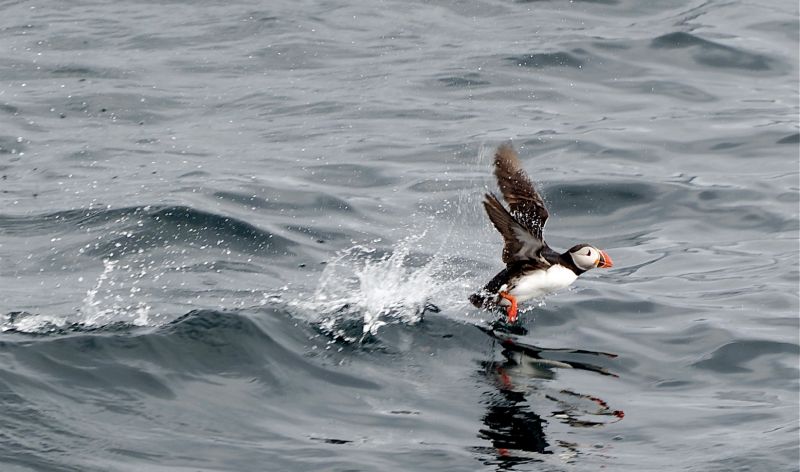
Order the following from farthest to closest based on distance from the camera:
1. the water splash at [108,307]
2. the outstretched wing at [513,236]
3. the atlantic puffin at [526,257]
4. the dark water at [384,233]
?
the atlantic puffin at [526,257] < the outstretched wing at [513,236] < the water splash at [108,307] < the dark water at [384,233]

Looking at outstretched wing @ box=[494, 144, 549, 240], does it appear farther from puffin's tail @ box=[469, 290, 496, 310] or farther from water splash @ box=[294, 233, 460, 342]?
water splash @ box=[294, 233, 460, 342]

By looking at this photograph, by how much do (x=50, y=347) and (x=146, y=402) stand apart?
948mm

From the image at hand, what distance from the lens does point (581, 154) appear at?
1448 cm

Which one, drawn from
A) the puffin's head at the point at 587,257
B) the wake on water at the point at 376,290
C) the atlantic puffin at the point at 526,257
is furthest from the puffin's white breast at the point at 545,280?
the wake on water at the point at 376,290

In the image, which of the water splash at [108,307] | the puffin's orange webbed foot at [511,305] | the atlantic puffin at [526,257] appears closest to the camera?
the water splash at [108,307]

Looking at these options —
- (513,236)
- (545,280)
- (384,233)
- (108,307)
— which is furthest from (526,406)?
(384,233)

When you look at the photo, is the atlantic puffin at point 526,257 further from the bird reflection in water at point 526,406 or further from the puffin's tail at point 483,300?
the bird reflection in water at point 526,406

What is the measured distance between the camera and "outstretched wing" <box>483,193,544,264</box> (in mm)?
9039

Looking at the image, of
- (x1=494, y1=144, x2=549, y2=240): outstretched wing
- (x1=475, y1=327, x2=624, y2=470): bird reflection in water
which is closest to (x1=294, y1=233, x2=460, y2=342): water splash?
(x1=475, y1=327, x2=624, y2=470): bird reflection in water

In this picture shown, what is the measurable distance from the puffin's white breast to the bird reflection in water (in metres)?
0.40

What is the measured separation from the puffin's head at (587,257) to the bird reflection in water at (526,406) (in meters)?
0.65

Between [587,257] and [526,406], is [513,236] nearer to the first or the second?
[587,257]

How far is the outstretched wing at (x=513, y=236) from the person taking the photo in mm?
9039

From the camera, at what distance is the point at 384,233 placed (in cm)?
1180
